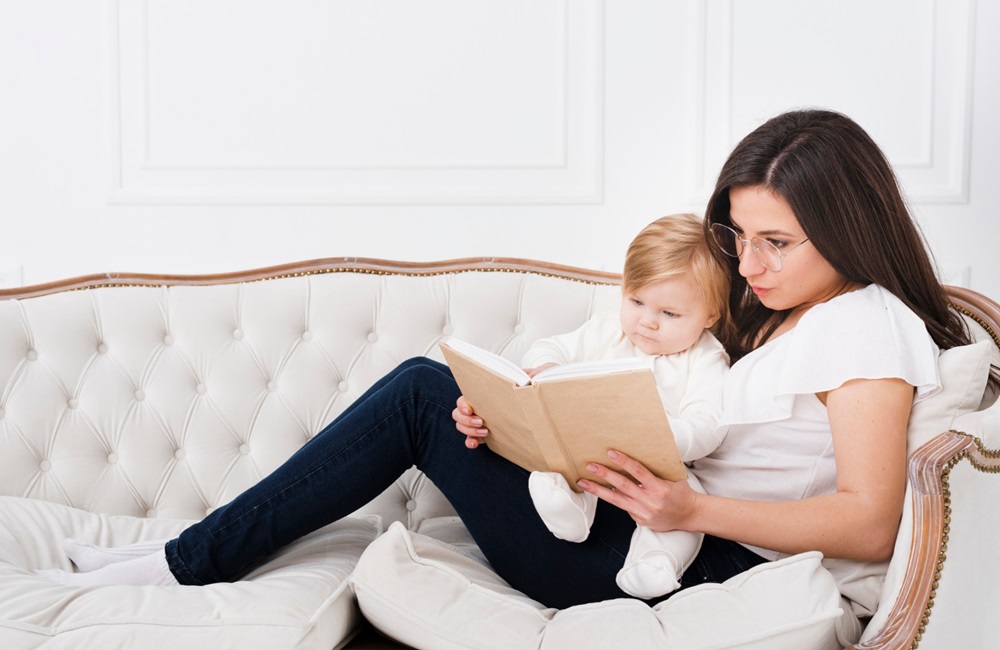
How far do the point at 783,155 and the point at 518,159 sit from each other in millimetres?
1018

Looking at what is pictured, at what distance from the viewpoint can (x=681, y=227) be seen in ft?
5.08

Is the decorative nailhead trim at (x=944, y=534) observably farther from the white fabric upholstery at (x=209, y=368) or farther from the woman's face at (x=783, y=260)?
the white fabric upholstery at (x=209, y=368)

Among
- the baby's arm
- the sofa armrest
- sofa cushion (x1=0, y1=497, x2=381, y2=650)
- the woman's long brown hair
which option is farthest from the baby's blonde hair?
sofa cushion (x1=0, y1=497, x2=381, y2=650)

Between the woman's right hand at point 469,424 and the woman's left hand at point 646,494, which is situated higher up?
the woman's right hand at point 469,424

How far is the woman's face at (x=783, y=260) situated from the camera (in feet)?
4.23

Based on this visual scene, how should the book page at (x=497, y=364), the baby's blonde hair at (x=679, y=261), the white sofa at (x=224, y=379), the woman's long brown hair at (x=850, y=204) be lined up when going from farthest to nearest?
1. the white sofa at (x=224, y=379)
2. the baby's blonde hair at (x=679, y=261)
3. the woman's long brown hair at (x=850, y=204)
4. the book page at (x=497, y=364)

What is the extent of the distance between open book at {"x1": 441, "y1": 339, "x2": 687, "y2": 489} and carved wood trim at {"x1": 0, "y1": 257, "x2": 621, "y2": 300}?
755 mm

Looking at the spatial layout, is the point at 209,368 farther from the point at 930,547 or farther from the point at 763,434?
the point at 930,547

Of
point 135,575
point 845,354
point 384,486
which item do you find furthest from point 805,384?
point 135,575

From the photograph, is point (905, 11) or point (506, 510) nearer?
point (506, 510)

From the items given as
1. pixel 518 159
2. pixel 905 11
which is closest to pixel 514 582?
pixel 518 159

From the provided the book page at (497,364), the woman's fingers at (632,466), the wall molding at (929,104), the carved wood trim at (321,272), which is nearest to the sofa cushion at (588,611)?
the woman's fingers at (632,466)

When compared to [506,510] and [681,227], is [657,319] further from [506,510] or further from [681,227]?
[506,510]

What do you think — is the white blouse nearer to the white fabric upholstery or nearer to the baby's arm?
the baby's arm
